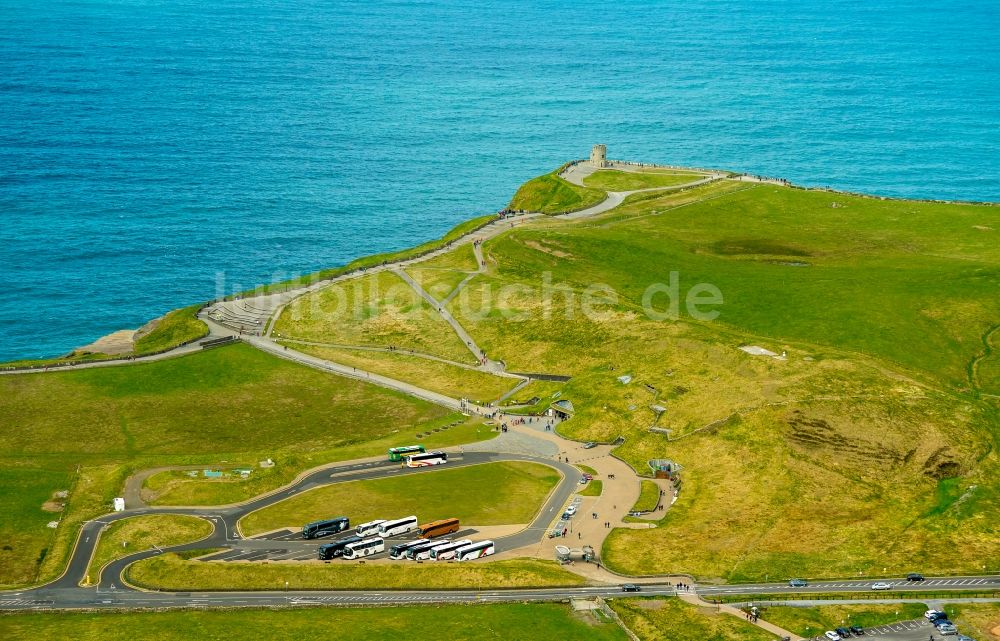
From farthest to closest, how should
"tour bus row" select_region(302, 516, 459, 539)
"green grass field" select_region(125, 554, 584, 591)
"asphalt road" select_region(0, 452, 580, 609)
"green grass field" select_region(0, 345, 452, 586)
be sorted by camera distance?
"green grass field" select_region(0, 345, 452, 586) → "tour bus row" select_region(302, 516, 459, 539) → "green grass field" select_region(125, 554, 584, 591) → "asphalt road" select_region(0, 452, 580, 609)

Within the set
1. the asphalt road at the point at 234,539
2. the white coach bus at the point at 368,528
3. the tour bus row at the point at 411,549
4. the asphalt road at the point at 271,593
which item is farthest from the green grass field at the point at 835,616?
the white coach bus at the point at 368,528

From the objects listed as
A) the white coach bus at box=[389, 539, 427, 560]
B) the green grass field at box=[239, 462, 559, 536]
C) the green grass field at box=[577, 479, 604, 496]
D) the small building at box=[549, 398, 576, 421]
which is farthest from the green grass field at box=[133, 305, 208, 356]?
the green grass field at box=[577, 479, 604, 496]

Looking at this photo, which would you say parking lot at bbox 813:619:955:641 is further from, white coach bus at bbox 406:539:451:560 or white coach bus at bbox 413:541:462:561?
white coach bus at bbox 406:539:451:560

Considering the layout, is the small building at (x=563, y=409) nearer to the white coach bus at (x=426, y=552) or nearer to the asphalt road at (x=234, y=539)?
the asphalt road at (x=234, y=539)


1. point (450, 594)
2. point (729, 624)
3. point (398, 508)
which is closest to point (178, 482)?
point (398, 508)

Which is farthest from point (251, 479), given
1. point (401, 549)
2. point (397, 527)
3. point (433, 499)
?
point (401, 549)

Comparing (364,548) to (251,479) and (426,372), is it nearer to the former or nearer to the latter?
(251,479)
